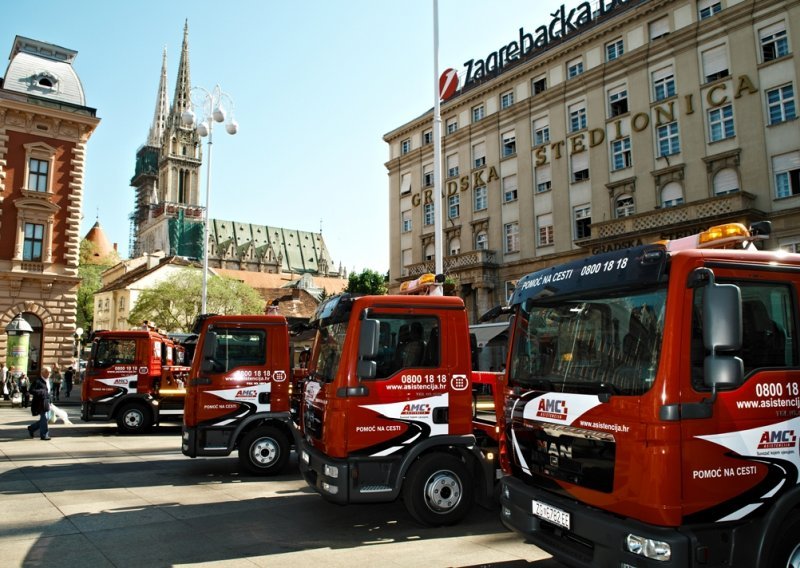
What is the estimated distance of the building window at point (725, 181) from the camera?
27.3 m

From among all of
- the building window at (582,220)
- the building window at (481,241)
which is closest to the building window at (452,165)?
the building window at (481,241)

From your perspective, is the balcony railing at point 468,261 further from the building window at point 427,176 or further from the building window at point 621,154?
the building window at point 621,154

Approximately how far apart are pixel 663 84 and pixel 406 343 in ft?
96.5

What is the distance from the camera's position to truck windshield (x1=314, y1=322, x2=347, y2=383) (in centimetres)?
741

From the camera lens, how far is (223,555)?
6.17 metres

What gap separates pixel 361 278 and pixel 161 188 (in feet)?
263

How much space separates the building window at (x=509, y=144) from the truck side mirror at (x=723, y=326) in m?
35.8

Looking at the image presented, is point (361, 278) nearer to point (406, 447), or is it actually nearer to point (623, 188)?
point (623, 188)

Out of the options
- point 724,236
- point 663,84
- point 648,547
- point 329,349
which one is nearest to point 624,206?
point 663,84

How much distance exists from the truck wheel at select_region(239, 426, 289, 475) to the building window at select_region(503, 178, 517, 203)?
1181 inches

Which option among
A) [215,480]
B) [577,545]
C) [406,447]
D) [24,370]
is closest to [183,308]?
[24,370]

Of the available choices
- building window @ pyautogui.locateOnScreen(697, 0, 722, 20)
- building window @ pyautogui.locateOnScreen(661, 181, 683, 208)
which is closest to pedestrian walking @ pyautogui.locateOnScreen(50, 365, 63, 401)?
building window @ pyautogui.locateOnScreen(661, 181, 683, 208)

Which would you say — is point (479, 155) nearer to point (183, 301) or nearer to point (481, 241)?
point (481, 241)

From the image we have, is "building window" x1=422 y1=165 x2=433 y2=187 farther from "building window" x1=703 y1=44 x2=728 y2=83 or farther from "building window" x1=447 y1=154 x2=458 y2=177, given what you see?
"building window" x1=703 y1=44 x2=728 y2=83
